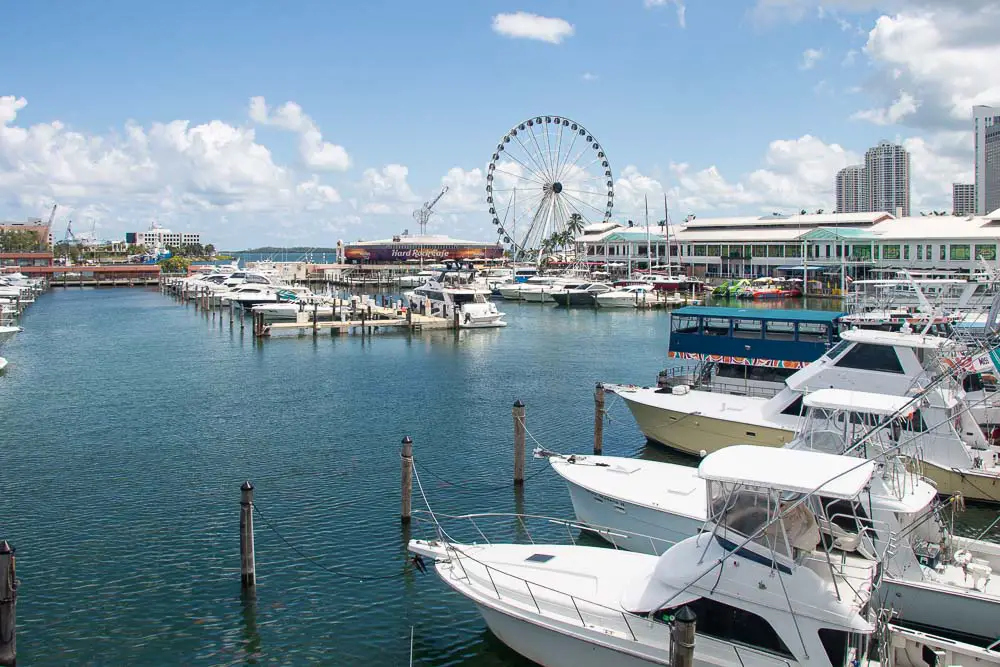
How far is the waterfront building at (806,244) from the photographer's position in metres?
106

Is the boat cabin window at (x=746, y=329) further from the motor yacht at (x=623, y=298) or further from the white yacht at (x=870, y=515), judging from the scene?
the motor yacht at (x=623, y=298)

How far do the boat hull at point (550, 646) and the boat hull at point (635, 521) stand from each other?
4522 millimetres

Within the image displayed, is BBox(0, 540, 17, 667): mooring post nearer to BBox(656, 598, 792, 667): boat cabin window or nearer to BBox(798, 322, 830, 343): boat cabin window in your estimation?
BBox(656, 598, 792, 667): boat cabin window

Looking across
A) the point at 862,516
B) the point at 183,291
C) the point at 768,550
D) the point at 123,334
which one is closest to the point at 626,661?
the point at 768,550

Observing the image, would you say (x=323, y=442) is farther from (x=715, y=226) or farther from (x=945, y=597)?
(x=715, y=226)

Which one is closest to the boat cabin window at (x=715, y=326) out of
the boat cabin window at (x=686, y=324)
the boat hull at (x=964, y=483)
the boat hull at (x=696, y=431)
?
the boat cabin window at (x=686, y=324)

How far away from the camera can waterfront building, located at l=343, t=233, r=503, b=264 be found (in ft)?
605

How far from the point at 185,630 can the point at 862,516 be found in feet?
43.4

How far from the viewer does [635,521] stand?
66.1 feet

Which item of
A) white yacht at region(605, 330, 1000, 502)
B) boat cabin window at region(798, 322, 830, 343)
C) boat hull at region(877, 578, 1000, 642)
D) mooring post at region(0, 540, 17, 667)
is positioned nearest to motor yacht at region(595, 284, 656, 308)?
boat cabin window at region(798, 322, 830, 343)

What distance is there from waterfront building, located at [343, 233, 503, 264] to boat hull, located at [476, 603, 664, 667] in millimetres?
165888

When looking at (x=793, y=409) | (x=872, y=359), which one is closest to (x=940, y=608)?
(x=793, y=409)

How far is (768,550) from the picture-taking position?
533 inches

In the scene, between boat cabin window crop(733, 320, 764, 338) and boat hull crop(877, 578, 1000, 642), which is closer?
boat hull crop(877, 578, 1000, 642)
